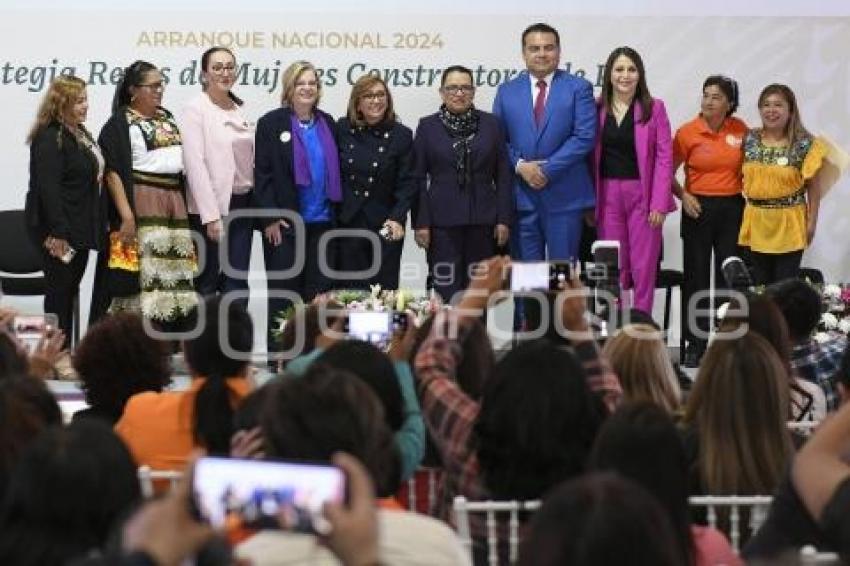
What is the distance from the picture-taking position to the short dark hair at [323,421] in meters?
2.46

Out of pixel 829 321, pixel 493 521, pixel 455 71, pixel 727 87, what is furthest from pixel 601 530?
pixel 727 87

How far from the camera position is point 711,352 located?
3.51 m

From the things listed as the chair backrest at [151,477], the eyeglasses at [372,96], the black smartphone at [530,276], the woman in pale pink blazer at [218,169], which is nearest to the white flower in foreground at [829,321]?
the eyeglasses at [372,96]

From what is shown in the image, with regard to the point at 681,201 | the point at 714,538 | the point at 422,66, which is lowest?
the point at 714,538

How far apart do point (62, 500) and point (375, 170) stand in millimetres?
5513

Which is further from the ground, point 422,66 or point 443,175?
point 422,66

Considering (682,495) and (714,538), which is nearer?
(682,495)

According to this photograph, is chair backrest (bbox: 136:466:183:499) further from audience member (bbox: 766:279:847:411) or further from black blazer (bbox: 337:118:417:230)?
black blazer (bbox: 337:118:417:230)

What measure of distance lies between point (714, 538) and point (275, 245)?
517cm

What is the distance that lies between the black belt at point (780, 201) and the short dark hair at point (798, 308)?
3007mm

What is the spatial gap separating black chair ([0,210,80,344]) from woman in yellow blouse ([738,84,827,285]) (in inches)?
126

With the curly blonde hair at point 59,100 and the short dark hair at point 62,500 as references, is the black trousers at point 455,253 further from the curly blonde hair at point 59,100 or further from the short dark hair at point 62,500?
the short dark hair at point 62,500

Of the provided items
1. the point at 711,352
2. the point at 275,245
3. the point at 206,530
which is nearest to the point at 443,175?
the point at 275,245

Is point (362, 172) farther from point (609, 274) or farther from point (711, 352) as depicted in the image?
point (711, 352)
